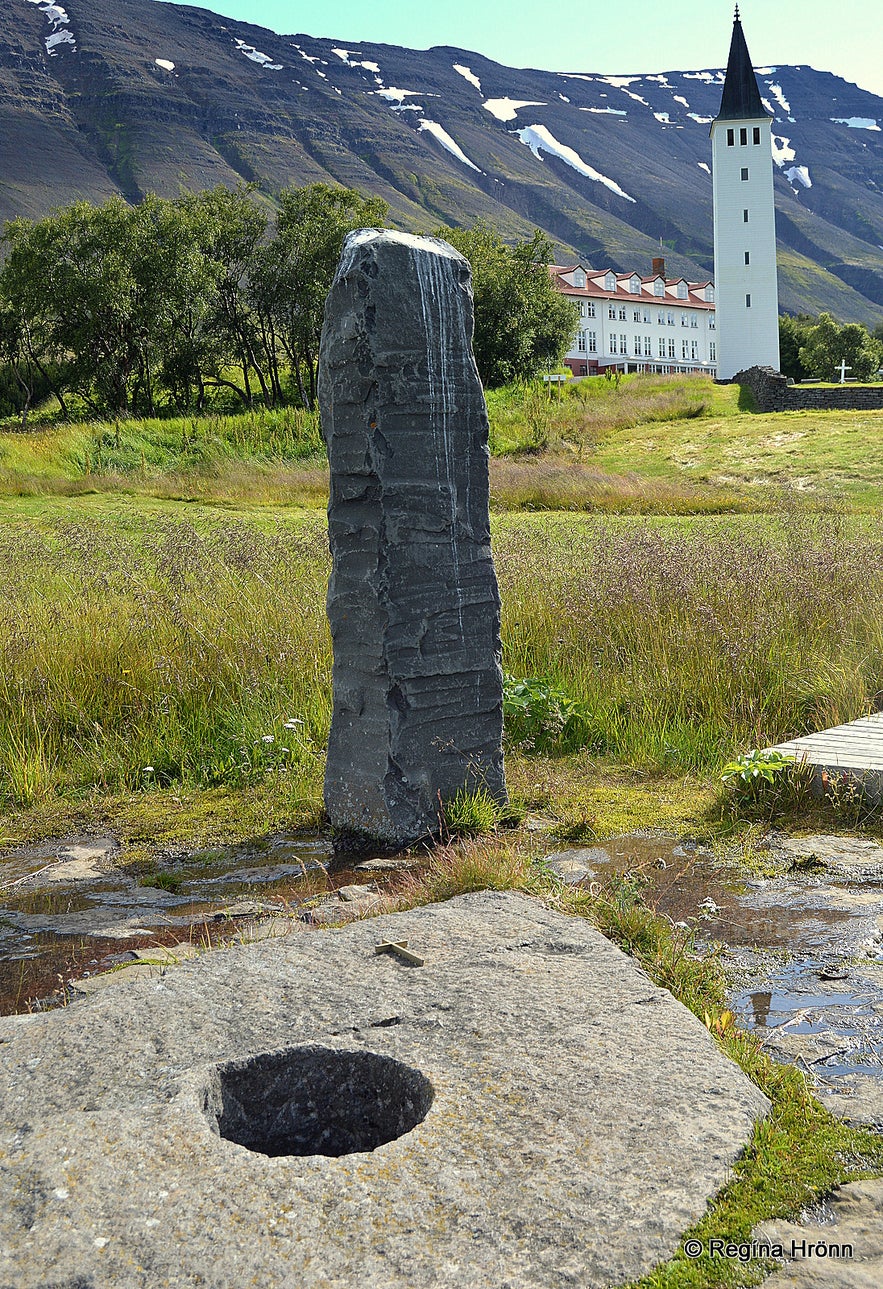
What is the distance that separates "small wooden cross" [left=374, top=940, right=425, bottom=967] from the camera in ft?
10.3

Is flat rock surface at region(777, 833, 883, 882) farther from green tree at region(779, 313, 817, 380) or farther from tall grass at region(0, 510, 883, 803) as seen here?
green tree at region(779, 313, 817, 380)

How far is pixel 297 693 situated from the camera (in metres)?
6.41

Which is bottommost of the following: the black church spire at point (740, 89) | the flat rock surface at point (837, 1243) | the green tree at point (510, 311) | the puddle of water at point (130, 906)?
the puddle of water at point (130, 906)

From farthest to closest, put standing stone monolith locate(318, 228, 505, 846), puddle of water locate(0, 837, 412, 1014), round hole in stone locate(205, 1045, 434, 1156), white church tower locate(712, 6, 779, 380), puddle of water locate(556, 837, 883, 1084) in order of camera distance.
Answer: white church tower locate(712, 6, 779, 380), standing stone monolith locate(318, 228, 505, 846), puddle of water locate(0, 837, 412, 1014), puddle of water locate(556, 837, 883, 1084), round hole in stone locate(205, 1045, 434, 1156)

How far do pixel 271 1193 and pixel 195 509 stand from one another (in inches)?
637

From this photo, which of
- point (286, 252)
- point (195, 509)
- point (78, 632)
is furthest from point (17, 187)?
point (78, 632)

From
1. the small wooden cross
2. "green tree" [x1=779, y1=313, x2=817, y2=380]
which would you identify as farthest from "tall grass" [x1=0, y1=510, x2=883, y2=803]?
"green tree" [x1=779, y1=313, x2=817, y2=380]

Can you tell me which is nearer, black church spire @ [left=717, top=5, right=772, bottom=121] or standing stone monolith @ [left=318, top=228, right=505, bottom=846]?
standing stone monolith @ [left=318, top=228, right=505, bottom=846]

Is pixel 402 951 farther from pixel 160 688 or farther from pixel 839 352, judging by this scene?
pixel 839 352

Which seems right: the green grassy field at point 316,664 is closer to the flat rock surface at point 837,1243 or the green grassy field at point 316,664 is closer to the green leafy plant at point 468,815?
the green leafy plant at point 468,815

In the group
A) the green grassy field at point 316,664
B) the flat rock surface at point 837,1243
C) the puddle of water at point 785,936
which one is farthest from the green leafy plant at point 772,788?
the flat rock surface at point 837,1243

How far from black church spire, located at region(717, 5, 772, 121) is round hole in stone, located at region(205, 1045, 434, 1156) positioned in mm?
69156

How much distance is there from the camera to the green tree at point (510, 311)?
38.4m

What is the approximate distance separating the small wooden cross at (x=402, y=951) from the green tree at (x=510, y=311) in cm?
3538
